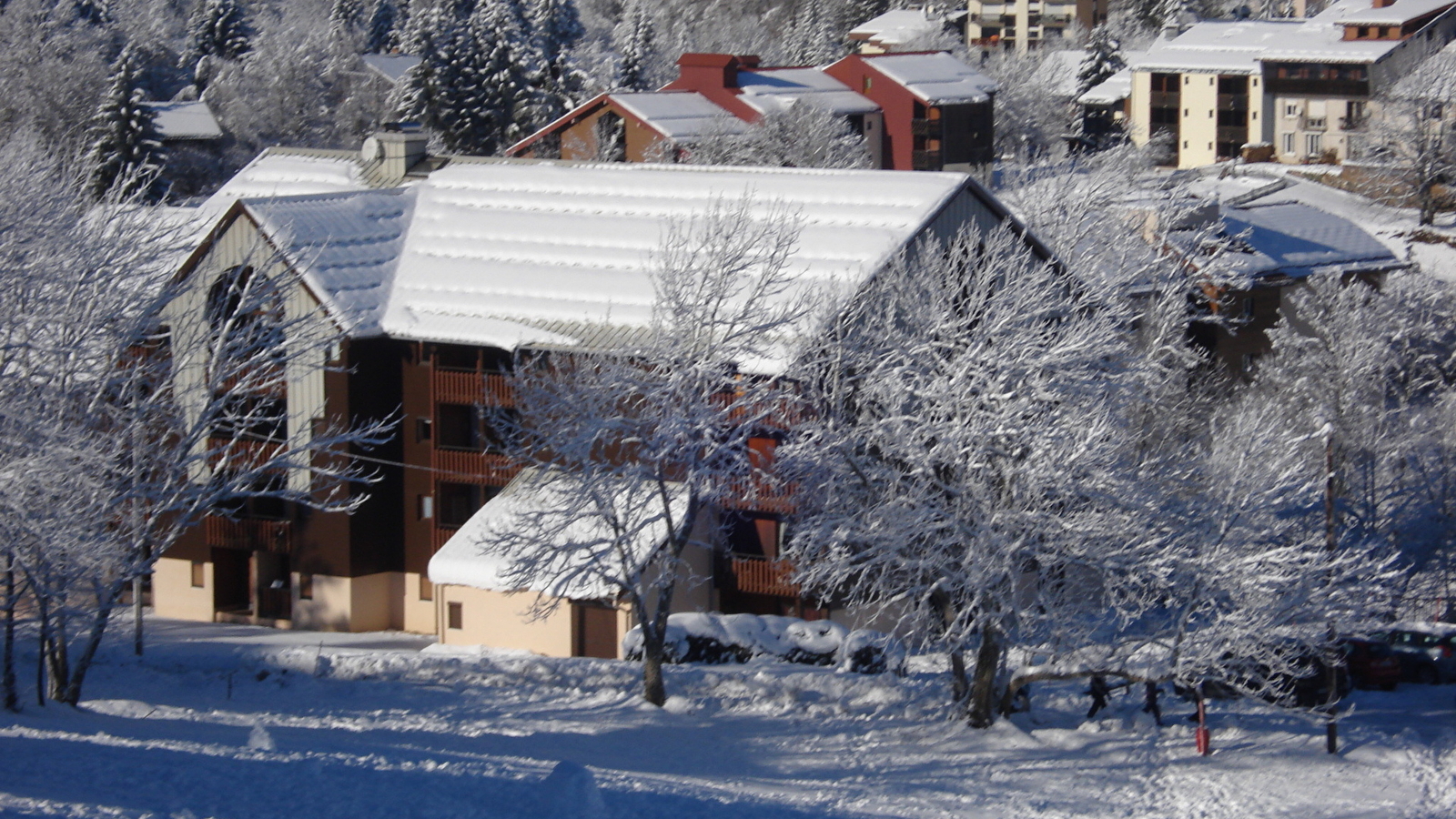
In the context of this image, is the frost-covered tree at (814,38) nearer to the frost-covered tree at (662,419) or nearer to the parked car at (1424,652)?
the parked car at (1424,652)

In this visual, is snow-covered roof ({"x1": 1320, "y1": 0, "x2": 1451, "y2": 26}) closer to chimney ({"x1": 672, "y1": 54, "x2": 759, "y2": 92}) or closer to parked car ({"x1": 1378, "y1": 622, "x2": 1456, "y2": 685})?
chimney ({"x1": 672, "y1": 54, "x2": 759, "y2": 92})

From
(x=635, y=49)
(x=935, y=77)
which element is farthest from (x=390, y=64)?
(x=935, y=77)

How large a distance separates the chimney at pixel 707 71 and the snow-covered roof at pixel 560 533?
138 ft

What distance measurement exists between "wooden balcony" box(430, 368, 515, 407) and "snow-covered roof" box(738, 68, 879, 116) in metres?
38.2

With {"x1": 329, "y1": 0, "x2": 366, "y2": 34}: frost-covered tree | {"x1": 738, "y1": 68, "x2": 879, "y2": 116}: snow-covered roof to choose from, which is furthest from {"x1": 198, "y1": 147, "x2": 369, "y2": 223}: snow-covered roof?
{"x1": 329, "y1": 0, "x2": 366, "y2": 34}: frost-covered tree

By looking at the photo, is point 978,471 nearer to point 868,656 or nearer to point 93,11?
point 868,656

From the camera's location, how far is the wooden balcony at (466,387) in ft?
95.5

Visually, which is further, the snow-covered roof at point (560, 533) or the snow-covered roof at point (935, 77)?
the snow-covered roof at point (935, 77)

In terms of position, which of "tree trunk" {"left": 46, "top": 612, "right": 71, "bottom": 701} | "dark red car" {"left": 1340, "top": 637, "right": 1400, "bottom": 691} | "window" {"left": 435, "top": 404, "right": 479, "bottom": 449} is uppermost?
"window" {"left": 435, "top": 404, "right": 479, "bottom": 449}

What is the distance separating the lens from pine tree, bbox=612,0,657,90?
85.6 m

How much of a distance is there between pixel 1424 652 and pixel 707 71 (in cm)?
4597

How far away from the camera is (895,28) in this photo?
382 ft

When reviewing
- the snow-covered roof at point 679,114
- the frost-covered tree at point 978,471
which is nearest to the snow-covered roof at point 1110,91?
the snow-covered roof at point 679,114

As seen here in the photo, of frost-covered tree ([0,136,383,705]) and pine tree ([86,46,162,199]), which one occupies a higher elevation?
pine tree ([86,46,162,199])
